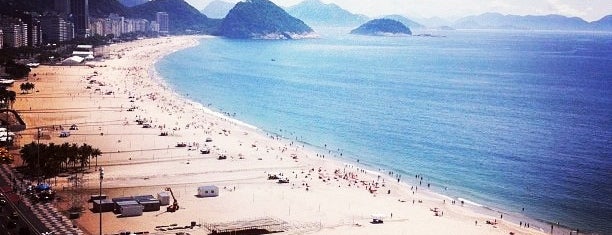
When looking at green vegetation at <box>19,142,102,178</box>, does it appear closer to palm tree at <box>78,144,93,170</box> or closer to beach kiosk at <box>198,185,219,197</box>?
palm tree at <box>78,144,93,170</box>

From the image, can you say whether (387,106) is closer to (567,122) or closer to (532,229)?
(567,122)

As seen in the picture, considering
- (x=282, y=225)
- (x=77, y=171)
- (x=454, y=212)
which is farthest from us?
(x=77, y=171)

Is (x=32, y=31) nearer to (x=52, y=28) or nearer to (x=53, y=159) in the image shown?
(x=52, y=28)

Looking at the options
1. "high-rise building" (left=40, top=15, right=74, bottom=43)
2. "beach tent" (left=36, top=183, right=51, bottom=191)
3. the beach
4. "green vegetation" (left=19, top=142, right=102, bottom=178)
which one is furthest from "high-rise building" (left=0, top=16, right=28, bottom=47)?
"beach tent" (left=36, top=183, right=51, bottom=191)

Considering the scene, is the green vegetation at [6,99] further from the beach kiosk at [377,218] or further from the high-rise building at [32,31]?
the high-rise building at [32,31]

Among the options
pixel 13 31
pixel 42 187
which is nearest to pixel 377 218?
pixel 42 187

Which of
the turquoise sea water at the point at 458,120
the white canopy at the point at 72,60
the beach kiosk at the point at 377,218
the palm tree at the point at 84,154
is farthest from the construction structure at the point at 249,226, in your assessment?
the white canopy at the point at 72,60

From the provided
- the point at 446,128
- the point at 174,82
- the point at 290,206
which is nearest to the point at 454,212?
the point at 290,206
